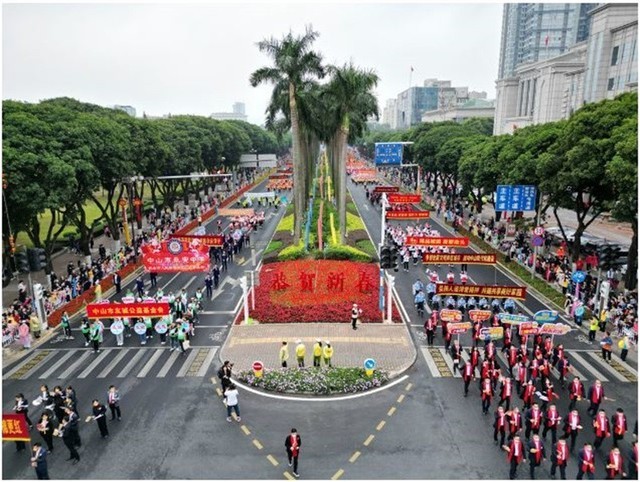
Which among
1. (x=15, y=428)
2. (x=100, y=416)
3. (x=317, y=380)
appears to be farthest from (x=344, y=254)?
(x=15, y=428)

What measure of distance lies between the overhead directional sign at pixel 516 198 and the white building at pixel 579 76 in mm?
9811

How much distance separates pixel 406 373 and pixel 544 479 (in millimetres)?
6396

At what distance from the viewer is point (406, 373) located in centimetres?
1795

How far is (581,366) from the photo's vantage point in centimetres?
1850

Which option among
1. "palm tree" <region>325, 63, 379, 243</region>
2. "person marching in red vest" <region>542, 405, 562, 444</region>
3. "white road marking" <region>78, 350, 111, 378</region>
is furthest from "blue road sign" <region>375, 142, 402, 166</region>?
"person marching in red vest" <region>542, 405, 562, 444</region>

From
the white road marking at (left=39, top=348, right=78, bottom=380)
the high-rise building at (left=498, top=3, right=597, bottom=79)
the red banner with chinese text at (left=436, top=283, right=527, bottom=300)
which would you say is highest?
the high-rise building at (left=498, top=3, right=597, bottom=79)

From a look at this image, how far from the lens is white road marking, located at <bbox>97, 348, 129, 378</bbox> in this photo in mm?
18109

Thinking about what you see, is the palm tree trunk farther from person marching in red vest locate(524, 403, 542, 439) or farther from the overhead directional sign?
person marching in red vest locate(524, 403, 542, 439)

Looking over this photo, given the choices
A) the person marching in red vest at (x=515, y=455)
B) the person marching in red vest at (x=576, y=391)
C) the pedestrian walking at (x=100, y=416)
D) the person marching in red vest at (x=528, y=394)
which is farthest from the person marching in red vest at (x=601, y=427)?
the pedestrian walking at (x=100, y=416)

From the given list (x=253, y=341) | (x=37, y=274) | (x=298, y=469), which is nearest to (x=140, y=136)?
(x=37, y=274)

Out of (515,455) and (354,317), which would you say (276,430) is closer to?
(515,455)

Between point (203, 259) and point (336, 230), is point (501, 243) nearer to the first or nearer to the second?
point (336, 230)

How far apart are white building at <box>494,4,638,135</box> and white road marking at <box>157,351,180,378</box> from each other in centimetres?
3201

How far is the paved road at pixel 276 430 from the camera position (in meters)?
12.6
